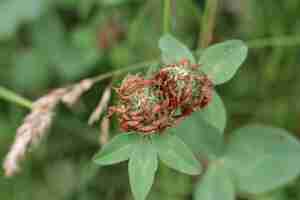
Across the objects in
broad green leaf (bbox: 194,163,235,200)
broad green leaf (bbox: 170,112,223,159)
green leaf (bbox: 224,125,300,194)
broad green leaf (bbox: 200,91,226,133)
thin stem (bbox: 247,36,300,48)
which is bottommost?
broad green leaf (bbox: 194,163,235,200)

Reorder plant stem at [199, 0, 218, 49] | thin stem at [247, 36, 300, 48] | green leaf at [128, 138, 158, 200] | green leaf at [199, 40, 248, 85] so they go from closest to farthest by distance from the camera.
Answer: green leaf at [128, 138, 158, 200] → green leaf at [199, 40, 248, 85] → plant stem at [199, 0, 218, 49] → thin stem at [247, 36, 300, 48]

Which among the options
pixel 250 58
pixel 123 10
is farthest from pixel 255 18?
pixel 123 10

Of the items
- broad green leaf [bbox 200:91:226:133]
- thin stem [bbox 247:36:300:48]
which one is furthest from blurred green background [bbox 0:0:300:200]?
broad green leaf [bbox 200:91:226:133]

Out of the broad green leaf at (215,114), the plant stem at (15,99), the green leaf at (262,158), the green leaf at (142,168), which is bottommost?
the green leaf at (262,158)

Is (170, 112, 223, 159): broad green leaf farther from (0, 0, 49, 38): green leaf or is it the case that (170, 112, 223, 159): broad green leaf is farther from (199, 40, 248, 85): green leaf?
(0, 0, 49, 38): green leaf

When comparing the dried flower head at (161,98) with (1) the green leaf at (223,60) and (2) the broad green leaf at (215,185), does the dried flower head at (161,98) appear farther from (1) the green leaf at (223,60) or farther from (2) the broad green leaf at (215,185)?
(2) the broad green leaf at (215,185)

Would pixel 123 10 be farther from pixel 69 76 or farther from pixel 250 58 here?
pixel 250 58

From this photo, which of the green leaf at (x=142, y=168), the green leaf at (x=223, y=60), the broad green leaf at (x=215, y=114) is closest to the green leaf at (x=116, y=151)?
the green leaf at (x=142, y=168)

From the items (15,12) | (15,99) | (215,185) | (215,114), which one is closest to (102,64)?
(15,12)
